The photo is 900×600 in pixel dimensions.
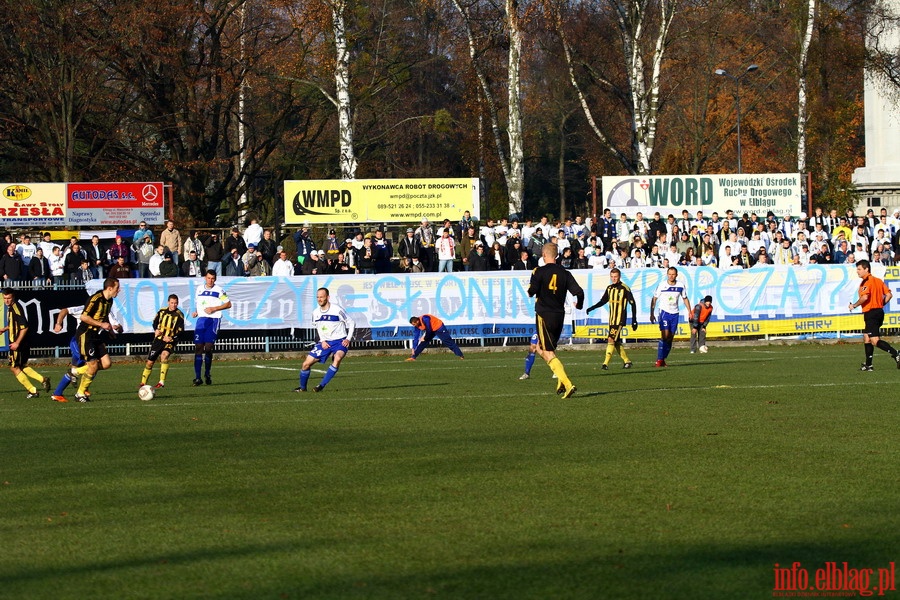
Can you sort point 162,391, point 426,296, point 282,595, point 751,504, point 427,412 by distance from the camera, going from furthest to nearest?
point 426,296 → point 162,391 → point 427,412 → point 751,504 → point 282,595

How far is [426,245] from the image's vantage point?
3403 centimetres

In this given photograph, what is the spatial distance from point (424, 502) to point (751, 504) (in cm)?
229

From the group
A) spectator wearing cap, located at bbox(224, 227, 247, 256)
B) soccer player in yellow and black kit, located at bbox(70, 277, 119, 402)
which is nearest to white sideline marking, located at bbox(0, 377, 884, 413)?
soccer player in yellow and black kit, located at bbox(70, 277, 119, 402)

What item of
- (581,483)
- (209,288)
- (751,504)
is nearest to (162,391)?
(209,288)

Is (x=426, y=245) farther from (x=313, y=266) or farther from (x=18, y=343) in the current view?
(x=18, y=343)

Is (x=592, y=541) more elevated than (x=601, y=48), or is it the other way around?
(x=601, y=48)

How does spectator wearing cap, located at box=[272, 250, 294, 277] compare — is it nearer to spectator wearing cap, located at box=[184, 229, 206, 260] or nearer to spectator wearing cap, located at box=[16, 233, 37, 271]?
spectator wearing cap, located at box=[184, 229, 206, 260]

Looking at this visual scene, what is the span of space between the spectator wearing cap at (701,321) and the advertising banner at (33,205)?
58.4 ft

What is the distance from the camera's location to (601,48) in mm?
60656

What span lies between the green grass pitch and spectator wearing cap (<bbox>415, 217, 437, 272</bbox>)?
16189 millimetres

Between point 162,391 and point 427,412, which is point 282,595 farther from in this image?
point 162,391

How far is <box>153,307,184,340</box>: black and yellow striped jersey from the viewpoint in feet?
64.3

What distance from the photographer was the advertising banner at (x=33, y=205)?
3494 cm

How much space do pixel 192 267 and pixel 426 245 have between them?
20.7 ft
